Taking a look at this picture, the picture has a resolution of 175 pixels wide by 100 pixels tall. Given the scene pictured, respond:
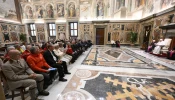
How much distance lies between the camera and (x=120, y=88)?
2453 millimetres

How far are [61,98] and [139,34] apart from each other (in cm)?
1242

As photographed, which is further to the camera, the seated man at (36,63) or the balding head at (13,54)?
the seated man at (36,63)

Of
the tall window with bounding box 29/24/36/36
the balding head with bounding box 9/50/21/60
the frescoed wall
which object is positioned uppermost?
the frescoed wall

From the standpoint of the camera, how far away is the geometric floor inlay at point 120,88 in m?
2.14

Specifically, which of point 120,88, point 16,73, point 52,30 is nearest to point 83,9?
point 52,30

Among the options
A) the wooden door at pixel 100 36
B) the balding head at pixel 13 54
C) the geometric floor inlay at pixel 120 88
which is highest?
the wooden door at pixel 100 36

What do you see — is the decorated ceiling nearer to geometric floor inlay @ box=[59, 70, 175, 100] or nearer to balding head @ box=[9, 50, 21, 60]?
geometric floor inlay @ box=[59, 70, 175, 100]

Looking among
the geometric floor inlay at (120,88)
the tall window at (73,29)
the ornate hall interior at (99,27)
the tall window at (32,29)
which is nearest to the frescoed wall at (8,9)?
the ornate hall interior at (99,27)

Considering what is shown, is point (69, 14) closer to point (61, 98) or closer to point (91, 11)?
point (91, 11)

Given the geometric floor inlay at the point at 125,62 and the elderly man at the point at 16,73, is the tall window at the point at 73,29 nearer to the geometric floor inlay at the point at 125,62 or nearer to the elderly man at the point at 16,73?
the geometric floor inlay at the point at 125,62

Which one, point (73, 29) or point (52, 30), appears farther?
point (52, 30)

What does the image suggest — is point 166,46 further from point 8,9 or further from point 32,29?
point 32,29

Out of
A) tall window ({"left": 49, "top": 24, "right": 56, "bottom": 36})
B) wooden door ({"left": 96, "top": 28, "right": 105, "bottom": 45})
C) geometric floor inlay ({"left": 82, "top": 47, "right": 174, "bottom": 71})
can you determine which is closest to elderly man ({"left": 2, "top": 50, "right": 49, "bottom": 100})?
geometric floor inlay ({"left": 82, "top": 47, "right": 174, "bottom": 71})

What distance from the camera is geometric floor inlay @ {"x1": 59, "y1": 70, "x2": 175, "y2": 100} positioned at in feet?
7.02
